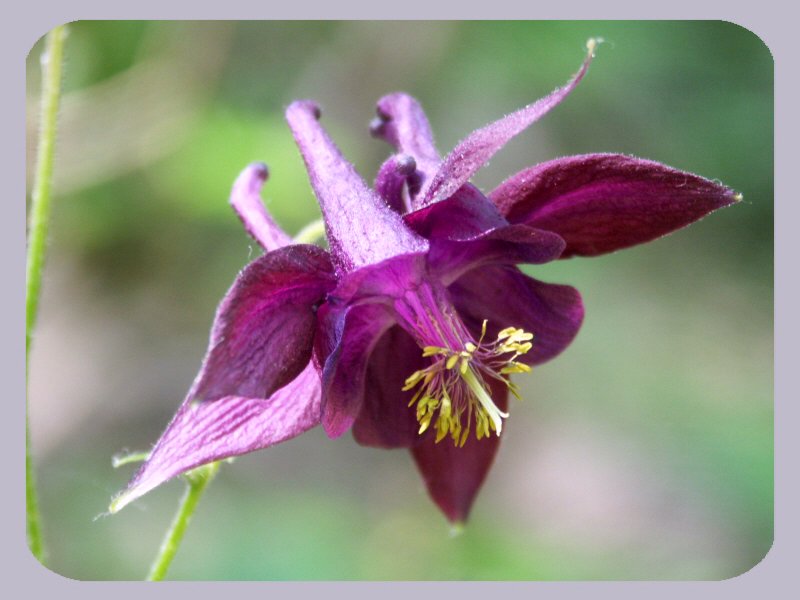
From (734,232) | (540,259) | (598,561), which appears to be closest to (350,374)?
(540,259)

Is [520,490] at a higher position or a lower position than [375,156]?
lower

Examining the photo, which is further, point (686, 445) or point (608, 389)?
point (608, 389)

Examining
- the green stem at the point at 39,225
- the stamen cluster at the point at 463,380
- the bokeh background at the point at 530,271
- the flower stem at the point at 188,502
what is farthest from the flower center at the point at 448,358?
the bokeh background at the point at 530,271

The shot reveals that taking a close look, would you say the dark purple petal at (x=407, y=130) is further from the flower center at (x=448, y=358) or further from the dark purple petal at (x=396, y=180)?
the flower center at (x=448, y=358)

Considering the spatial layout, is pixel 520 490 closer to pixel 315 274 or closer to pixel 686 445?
pixel 686 445

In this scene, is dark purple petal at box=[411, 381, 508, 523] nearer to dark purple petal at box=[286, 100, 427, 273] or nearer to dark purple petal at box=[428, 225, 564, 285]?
dark purple petal at box=[428, 225, 564, 285]

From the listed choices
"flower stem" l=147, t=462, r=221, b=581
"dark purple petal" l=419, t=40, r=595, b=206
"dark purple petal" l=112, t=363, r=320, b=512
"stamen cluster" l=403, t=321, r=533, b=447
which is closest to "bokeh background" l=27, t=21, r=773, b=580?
"flower stem" l=147, t=462, r=221, b=581

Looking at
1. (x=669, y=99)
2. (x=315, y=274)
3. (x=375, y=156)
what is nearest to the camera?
(x=315, y=274)
